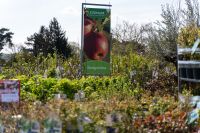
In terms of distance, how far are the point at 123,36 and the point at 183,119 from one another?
36584 millimetres

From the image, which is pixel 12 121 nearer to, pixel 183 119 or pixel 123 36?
pixel 183 119

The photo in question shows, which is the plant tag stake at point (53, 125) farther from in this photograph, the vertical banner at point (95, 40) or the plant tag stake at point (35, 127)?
the vertical banner at point (95, 40)

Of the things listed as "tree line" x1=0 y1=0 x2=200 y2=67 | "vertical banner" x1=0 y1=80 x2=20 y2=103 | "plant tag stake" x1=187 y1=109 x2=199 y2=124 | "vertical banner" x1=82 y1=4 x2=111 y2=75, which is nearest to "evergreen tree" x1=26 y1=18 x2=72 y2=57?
"tree line" x1=0 y1=0 x2=200 y2=67

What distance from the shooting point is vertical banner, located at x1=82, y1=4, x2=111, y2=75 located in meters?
14.2

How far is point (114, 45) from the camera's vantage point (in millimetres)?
37469

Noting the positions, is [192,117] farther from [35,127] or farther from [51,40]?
[51,40]

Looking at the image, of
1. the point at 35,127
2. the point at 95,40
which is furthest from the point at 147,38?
the point at 35,127

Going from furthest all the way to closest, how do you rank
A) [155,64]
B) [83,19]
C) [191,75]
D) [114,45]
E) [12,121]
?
[114,45]
[155,64]
[83,19]
[191,75]
[12,121]

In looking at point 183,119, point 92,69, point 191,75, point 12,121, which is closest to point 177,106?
point 183,119

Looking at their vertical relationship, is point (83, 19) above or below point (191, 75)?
above

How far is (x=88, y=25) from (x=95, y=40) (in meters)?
0.48

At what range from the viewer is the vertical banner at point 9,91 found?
8734 millimetres

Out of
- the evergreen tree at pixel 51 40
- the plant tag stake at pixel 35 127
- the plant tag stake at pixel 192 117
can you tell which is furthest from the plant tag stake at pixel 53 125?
the evergreen tree at pixel 51 40

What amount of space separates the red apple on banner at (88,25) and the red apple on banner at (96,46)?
0.39 feet
